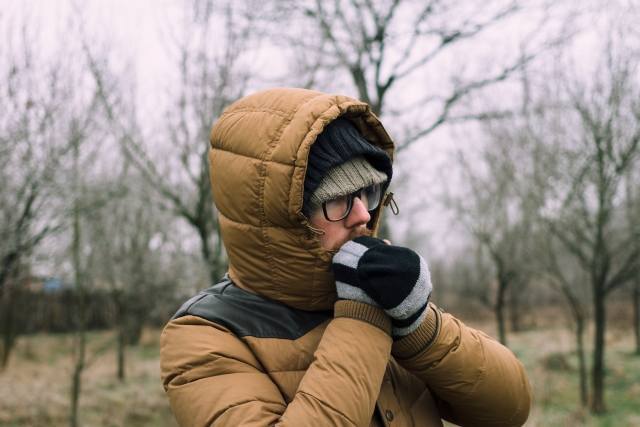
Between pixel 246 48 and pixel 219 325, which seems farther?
pixel 246 48

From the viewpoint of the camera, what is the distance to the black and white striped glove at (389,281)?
3.55 feet

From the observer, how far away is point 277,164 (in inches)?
46.9

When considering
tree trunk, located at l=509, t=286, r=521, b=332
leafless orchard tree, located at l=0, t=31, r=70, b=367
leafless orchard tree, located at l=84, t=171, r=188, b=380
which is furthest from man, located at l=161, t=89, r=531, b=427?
tree trunk, located at l=509, t=286, r=521, b=332

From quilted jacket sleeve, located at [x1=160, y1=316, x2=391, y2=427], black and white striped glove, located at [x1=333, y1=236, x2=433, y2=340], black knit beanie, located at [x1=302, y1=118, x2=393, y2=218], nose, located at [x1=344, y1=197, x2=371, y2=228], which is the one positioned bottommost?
quilted jacket sleeve, located at [x1=160, y1=316, x2=391, y2=427]

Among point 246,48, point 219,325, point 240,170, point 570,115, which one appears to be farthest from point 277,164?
point 570,115

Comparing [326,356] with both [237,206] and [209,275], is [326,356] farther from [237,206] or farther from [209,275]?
[209,275]

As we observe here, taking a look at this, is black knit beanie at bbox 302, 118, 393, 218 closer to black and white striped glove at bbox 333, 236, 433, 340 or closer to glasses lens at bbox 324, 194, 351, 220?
glasses lens at bbox 324, 194, 351, 220

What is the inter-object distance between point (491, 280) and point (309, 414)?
2264 centimetres

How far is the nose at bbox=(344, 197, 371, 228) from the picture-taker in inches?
52.5

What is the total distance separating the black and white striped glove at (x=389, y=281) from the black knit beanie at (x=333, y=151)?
0.22 m

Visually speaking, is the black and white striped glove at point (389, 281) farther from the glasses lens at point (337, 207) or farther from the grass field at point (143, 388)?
the grass field at point (143, 388)

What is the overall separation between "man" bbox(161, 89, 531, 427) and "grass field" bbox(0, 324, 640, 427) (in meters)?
6.15

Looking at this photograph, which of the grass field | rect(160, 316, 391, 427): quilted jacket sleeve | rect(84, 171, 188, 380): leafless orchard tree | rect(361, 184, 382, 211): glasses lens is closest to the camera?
rect(160, 316, 391, 427): quilted jacket sleeve

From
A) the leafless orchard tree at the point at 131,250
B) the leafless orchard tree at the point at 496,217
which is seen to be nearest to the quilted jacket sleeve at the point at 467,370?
the leafless orchard tree at the point at 131,250
